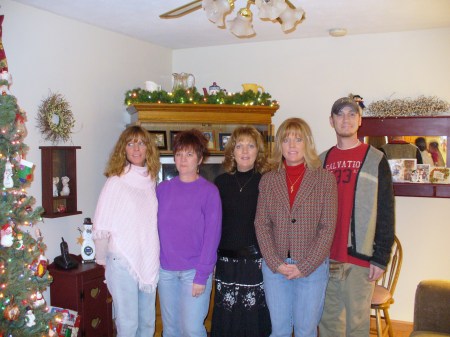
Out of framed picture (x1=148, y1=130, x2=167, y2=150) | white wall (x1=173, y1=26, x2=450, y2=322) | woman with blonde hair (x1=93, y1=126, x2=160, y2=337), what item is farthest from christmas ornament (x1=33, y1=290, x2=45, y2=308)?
white wall (x1=173, y1=26, x2=450, y2=322)

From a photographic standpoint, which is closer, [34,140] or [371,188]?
[371,188]

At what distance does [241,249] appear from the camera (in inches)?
90.3

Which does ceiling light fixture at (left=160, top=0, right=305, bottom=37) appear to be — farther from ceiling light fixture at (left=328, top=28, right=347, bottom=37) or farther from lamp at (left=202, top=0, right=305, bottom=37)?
ceiling light fixture at (left=328, top=28, right=347, bottom=37)

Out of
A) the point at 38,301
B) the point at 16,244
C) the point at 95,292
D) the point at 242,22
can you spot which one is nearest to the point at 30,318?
the point at 38,301

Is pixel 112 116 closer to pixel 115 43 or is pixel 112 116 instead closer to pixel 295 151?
pixel 115 43

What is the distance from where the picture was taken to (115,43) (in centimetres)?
378

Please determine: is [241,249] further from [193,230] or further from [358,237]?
[358,237]

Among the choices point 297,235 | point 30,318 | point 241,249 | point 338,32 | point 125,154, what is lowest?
point 30,318

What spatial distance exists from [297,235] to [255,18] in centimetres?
195

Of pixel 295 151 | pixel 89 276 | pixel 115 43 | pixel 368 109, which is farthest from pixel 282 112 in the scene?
pixel 89 276

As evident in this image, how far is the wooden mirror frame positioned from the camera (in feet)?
11.6

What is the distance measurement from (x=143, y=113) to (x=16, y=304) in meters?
1.91

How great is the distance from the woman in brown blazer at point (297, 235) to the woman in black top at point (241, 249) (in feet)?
0.32

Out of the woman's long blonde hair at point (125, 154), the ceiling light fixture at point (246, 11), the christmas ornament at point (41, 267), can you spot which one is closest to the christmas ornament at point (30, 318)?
the christmas ornament at point (41, 267)
